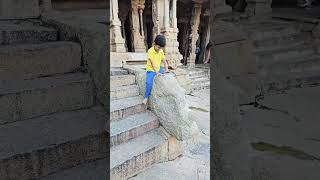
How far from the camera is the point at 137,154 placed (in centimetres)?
366

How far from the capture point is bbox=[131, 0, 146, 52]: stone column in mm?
12864

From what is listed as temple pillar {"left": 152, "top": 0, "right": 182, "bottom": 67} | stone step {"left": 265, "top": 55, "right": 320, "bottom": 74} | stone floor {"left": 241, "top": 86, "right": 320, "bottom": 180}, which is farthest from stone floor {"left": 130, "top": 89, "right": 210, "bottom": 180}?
temple pillar {"left": 152, "top": 0, "right": 182, "bottom": 67}

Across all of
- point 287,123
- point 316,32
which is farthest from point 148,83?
point 287,123

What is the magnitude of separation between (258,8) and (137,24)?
329 inches

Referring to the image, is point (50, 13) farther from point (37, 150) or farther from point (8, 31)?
point (37, 150)

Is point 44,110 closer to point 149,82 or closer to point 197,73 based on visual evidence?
point 149,82

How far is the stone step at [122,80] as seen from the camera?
17.1 ft

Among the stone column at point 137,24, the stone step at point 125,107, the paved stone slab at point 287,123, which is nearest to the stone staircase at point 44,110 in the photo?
the paved stone slab at point 287,123

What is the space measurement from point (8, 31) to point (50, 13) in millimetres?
465

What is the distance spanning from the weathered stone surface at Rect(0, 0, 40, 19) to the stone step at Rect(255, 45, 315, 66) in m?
2.57

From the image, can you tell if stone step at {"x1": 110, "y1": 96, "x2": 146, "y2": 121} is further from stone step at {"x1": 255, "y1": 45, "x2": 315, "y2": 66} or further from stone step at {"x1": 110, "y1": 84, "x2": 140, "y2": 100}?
stone step at {"x1": 255, "y1": 45, "x2": 315, "y2": 66}

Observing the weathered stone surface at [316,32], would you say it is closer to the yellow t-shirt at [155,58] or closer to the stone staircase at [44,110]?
the yellow t-shirt at [155,58]

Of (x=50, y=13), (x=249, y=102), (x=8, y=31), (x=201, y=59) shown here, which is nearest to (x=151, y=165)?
(x=249, y=102)

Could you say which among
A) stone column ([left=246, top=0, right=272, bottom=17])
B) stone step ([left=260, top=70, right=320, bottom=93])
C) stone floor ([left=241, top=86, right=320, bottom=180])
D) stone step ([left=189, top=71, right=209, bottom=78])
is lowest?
stone step ([left=189, top=71, right=209, bottom=78])
